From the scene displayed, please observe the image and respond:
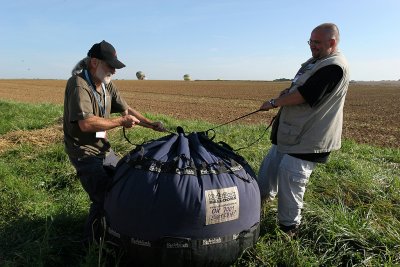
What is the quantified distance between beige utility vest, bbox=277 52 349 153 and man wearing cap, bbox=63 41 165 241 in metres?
1.36

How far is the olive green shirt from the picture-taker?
3.19 metres

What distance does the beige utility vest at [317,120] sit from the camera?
3.31 metres

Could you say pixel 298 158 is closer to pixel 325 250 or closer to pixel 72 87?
pixel 325 250

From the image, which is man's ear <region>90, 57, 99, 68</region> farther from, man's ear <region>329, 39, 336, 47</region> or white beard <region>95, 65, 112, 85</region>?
man's ear <region>329, 39, 336, 47</region>

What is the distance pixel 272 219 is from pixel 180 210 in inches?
54.4

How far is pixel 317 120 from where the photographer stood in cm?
340

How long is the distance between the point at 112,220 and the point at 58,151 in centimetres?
346

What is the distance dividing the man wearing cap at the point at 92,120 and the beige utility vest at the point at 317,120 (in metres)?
1.36

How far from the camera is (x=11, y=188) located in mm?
4672

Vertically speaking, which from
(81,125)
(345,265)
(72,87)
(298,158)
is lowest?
(345,265)

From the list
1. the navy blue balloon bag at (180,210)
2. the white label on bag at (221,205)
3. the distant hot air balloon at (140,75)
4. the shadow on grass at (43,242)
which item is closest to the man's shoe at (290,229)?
the navy blue balloon bag at (180,210)

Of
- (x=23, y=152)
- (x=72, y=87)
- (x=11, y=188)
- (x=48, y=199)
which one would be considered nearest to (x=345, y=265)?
(x=72, y=87)

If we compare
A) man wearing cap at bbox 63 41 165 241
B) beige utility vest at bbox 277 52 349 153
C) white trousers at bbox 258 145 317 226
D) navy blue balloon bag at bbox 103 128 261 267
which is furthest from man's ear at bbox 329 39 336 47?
man wearing cap at bbox 63 41 165 241

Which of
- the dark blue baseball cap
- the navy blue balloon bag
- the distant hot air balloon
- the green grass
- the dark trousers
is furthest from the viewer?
the distant hot air balloon
